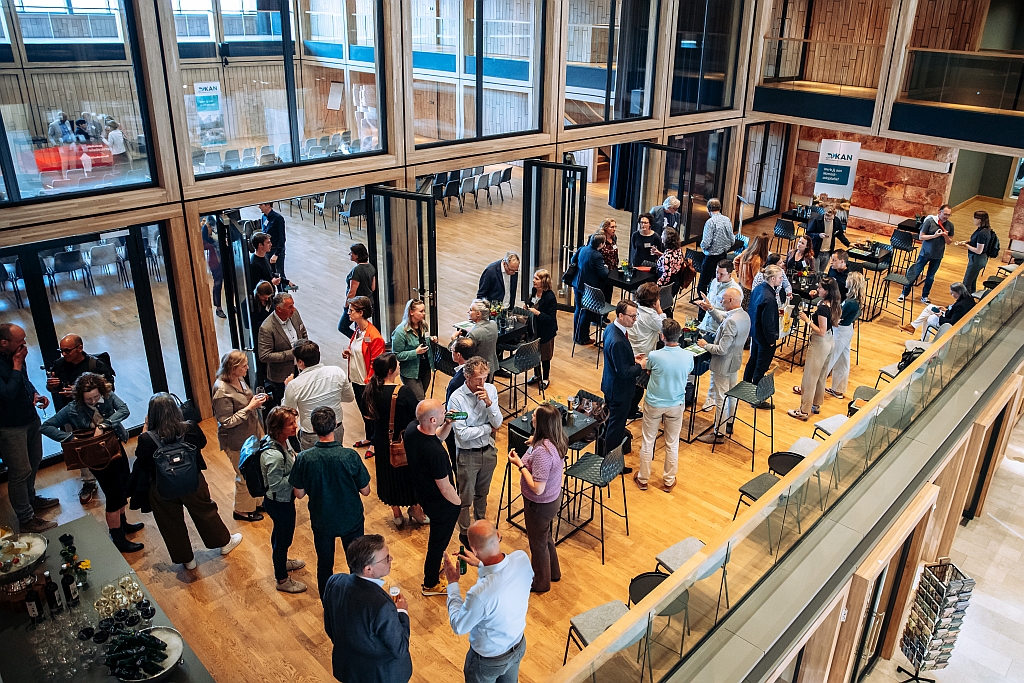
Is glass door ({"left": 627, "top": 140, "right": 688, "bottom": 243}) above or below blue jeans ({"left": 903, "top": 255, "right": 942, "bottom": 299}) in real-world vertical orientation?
above

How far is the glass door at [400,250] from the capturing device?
8.38 m

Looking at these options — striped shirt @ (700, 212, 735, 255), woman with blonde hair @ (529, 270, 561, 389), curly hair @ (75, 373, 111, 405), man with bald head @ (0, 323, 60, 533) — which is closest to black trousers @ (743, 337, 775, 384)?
woman with blonde hair @ (529, 270, 561, 389)

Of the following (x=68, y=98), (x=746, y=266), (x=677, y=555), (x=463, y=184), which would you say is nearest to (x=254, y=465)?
(x=677, y=555)

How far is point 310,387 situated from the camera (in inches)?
219

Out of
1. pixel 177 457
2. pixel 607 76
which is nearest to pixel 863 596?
pixel 177 457

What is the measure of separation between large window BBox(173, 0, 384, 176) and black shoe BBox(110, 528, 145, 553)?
3.36m

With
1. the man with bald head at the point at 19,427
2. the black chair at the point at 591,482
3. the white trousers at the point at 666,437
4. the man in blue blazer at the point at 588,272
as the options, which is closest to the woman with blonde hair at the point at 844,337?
the white trousers at the point at 666,437

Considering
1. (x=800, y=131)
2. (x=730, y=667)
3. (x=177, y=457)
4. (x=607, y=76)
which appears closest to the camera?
(x=730, y=667)

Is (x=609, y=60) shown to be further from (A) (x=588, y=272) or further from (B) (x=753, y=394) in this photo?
(B) (x=753, y=394)

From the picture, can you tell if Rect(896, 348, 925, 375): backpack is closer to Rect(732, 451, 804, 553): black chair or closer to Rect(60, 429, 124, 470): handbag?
Rect(732, 451, 804, 553): black chair

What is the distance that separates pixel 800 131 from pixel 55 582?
16.1m

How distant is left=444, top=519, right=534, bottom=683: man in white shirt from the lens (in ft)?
12.0

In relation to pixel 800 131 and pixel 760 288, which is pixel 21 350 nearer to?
pixel 760 288

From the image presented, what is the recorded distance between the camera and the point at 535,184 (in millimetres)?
10602
